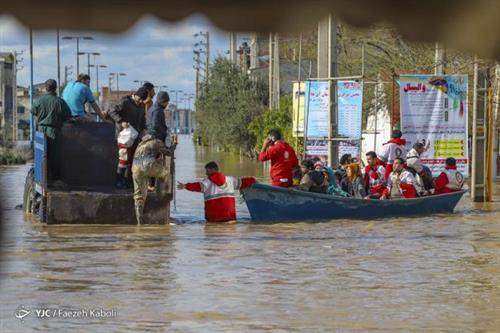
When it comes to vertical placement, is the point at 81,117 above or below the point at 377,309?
above

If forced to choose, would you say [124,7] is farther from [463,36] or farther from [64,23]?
[463,36]

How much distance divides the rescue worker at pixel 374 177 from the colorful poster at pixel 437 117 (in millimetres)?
1248

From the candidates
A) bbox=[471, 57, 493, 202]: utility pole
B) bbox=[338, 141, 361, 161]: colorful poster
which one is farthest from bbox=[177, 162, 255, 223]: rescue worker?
bbox=[471, 57, 493, 202]: utility pole

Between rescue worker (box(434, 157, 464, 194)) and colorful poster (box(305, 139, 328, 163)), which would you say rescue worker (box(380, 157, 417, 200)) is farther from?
colorful poster (box(305, 139, 328, 163))

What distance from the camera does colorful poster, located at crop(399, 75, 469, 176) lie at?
20516 mm

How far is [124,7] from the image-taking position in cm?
160

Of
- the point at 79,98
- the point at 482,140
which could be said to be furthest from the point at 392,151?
the point at 79,98

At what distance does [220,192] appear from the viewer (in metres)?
16.7

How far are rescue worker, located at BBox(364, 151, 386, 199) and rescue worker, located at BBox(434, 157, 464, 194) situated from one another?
3.43 ft

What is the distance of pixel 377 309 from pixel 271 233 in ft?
21.4

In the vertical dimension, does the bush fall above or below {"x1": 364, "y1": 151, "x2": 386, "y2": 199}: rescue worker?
above

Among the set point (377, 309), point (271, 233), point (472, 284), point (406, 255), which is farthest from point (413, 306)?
point (271, 233)

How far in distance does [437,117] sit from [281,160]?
4.70m

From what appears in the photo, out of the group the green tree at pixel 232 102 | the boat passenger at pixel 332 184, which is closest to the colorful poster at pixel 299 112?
the boat passenger at pixel 332 184
